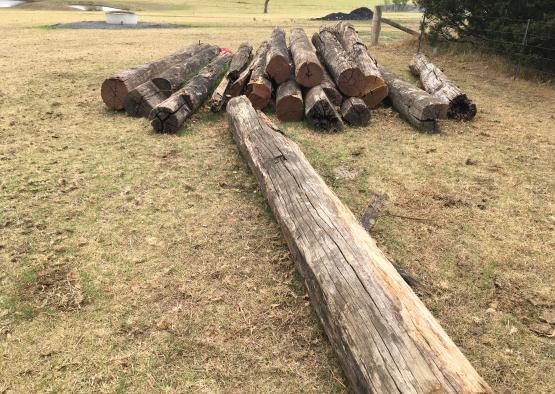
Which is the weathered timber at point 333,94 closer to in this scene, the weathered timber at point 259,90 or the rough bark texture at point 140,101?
the weathered timber at point 259,90

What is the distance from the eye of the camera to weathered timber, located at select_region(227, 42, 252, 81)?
28.5 ft

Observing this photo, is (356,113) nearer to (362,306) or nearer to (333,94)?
(333,94)

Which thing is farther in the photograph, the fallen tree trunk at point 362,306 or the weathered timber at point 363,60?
the weathered timber at point 363,60

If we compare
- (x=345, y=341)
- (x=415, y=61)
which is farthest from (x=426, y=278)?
(x=415, y=61)

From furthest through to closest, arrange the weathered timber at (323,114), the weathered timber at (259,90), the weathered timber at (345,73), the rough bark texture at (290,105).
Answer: the weathered timber at (345,73) < the weathered timber at (259,90) < the rough bark texture at (290,105) < the weathered timber at (323,114)

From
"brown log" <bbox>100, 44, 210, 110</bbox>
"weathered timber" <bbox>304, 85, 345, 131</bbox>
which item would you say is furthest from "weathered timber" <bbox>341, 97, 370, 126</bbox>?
"brown log" <bbox>100, 44, 210, 110</bbox>

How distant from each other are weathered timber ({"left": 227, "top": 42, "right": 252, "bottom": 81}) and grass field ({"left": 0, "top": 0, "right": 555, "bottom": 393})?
1.20m

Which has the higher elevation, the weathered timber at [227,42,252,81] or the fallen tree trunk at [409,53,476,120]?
the weathered timber at [227,42,252,81]

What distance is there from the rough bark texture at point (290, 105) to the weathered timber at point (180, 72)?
227 centimetres

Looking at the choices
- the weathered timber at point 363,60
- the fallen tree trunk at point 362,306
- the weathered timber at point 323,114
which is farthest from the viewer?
the weathered timber at point 363,60

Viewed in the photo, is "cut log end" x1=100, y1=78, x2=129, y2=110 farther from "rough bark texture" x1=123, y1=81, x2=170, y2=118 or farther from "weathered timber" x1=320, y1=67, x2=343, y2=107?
"weathered timber" x1=320, y1=67, x2=343, y2=107

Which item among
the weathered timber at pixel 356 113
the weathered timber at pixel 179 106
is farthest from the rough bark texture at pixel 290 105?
the weathered timber at pixel 179 106

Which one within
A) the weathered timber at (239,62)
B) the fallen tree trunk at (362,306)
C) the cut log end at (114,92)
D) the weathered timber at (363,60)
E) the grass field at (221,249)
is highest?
the weathered timber at (363,60)

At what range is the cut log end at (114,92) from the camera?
802cm
